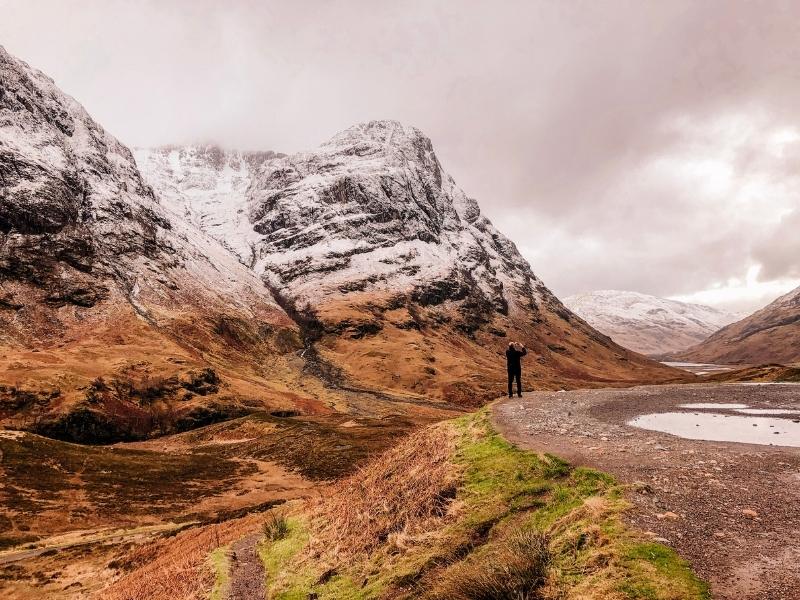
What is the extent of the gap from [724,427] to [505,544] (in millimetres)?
11557

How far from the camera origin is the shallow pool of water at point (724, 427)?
45.8 ft

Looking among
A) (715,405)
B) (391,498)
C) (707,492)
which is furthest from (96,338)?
(707,492)

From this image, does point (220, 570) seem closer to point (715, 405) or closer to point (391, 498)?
point (391, 498)

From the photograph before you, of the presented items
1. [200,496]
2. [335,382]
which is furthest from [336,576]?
[335,382]

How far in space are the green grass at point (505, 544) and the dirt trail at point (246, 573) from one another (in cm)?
45

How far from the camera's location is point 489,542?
9.98 m

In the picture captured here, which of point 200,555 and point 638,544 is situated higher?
point 638,544

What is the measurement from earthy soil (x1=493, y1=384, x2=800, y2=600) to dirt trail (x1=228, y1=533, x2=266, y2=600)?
8.68 metres

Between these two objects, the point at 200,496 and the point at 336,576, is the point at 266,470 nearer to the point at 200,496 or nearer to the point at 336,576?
the point at 200,496

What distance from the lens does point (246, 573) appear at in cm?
1538

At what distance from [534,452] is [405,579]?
4.72 metres

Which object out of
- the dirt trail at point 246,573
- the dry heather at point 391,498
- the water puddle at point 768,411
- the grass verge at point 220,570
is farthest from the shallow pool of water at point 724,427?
the grass verge at point 220,570

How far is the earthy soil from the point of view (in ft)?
22.2

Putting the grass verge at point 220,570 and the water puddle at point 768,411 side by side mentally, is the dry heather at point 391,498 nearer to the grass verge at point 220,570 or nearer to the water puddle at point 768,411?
the grass verge at point 220,570
